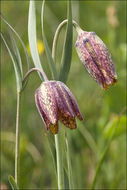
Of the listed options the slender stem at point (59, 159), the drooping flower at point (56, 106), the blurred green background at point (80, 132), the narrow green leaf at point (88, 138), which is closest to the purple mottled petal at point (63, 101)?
the drooping flower at point (56, 106)

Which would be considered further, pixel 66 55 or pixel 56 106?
pixel 66 55

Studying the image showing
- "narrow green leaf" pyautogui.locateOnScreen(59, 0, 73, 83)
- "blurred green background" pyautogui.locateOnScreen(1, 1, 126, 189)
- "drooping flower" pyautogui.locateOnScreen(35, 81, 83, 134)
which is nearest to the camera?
"drooping flower" pyautogui.locateOnScreen(35, 81, 83, 134)

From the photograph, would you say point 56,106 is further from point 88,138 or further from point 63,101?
point 88,138

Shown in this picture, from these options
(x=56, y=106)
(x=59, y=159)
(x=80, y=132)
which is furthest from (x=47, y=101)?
(x=80, y=132)

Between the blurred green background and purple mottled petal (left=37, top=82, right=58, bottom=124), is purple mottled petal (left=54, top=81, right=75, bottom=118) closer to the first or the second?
purple mottled petal (left=37, top=82, right=58, bottom=124)

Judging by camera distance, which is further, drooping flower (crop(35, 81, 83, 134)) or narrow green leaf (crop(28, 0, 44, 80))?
narrow green leaf (crop(28, 0, 44, 80))

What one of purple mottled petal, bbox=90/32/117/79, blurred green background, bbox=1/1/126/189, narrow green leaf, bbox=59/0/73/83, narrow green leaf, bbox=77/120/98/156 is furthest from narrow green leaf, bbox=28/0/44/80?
narrow green leaf, bbox=77/120/98/156
